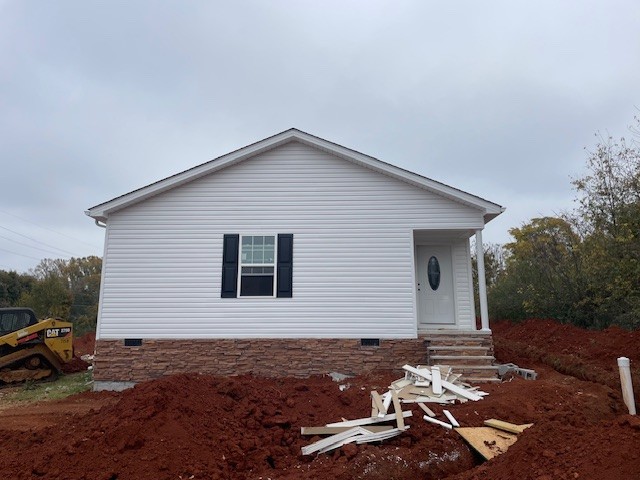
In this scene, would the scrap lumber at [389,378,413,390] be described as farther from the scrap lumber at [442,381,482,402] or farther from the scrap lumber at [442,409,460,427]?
the scrap lumber at [442,409,460,427]

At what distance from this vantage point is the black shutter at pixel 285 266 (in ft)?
31.7

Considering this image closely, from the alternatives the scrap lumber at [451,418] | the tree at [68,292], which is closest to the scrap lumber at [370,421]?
the scrap lumber at [451,418]

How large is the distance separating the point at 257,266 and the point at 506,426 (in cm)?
608

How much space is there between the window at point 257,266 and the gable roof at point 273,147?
1722 millimetres

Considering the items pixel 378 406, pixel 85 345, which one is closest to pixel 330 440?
pixel 378 406

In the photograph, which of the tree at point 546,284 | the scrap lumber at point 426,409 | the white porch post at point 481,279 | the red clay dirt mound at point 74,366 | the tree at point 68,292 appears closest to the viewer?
the scrap lumber at point 426,409

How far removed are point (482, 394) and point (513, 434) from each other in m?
1.79

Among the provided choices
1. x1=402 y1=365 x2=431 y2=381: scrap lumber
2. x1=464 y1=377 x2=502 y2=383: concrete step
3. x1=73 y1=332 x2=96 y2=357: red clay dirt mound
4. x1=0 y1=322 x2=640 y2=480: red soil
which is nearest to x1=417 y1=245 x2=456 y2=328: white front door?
x1=464 y1=377 x2=502 y2=383: concrete step

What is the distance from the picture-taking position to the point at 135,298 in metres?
9.73

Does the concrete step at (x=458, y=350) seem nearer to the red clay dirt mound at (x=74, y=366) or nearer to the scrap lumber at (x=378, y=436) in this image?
the scrap lumber at (x=378, y=436)

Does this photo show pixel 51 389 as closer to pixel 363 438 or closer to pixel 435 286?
pixel 363 438

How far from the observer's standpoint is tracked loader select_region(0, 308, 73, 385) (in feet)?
37.4

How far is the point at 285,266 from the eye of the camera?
32.0ft

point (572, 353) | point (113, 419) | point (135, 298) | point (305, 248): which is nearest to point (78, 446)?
point (113, 419)
